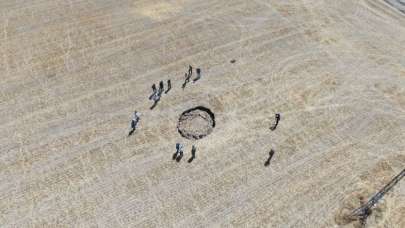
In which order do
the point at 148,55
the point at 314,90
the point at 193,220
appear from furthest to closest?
1. the point at 148,55
2. the point at 314,90
3. the point at 193,220

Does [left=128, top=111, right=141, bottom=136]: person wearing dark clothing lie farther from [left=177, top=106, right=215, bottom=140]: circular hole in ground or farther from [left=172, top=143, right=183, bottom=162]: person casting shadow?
[left=172, top=143, right=183, bottom=162]: person casting shadow

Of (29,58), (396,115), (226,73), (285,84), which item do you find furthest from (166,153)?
(396,115)

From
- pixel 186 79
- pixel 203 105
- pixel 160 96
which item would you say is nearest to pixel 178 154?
pixel 203 105

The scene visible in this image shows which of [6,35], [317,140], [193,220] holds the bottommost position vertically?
[193,220]

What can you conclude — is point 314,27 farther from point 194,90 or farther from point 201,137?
point 201,137

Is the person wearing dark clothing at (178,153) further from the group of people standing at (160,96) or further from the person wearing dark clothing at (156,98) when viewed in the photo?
the person wearing dark clothing at (156,98)

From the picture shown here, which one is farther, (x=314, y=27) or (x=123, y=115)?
(x=314, y=27)

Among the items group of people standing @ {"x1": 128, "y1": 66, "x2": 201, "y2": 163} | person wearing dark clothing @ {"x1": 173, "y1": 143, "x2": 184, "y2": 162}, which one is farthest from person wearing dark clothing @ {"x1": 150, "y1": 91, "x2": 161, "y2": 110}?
person wearing dark clothing @ {"x1": 173, "y1": 143, "x2": 184, "y2": 162}
